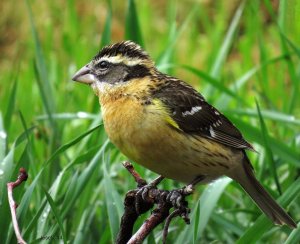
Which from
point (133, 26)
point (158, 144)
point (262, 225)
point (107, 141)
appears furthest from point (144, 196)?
point (133, 26)

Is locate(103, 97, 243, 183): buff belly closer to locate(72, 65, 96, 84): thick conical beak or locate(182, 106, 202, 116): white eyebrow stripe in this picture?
locate(182, 106, 202, 116): white eyebrow stripe

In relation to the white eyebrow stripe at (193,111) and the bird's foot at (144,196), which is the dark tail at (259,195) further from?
the bird's foot at (144,196)

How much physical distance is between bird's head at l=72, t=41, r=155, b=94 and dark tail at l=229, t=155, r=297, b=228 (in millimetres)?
547

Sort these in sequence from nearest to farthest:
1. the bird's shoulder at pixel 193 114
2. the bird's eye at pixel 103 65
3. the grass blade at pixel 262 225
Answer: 1. the grass blade at pixel 262 225
2. the bird's shoulder at pixel 193 114
3. the bird's eye at pixel 103 65

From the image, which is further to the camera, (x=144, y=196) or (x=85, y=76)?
(x=85, y=76)

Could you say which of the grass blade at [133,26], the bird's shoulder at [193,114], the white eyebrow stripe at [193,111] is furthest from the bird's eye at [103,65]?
the grass blade at [133,26]

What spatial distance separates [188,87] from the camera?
3.33m

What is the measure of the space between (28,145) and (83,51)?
2202mm

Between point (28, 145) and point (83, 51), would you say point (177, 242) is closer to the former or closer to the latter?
point (28, 145)

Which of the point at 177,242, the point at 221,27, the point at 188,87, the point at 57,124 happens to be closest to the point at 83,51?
the point at 221,27

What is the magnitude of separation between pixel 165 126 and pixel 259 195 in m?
0.51

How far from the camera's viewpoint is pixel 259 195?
323cm

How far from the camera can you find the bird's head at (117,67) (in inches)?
126

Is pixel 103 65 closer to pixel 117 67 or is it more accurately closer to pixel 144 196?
pixel 117 67
